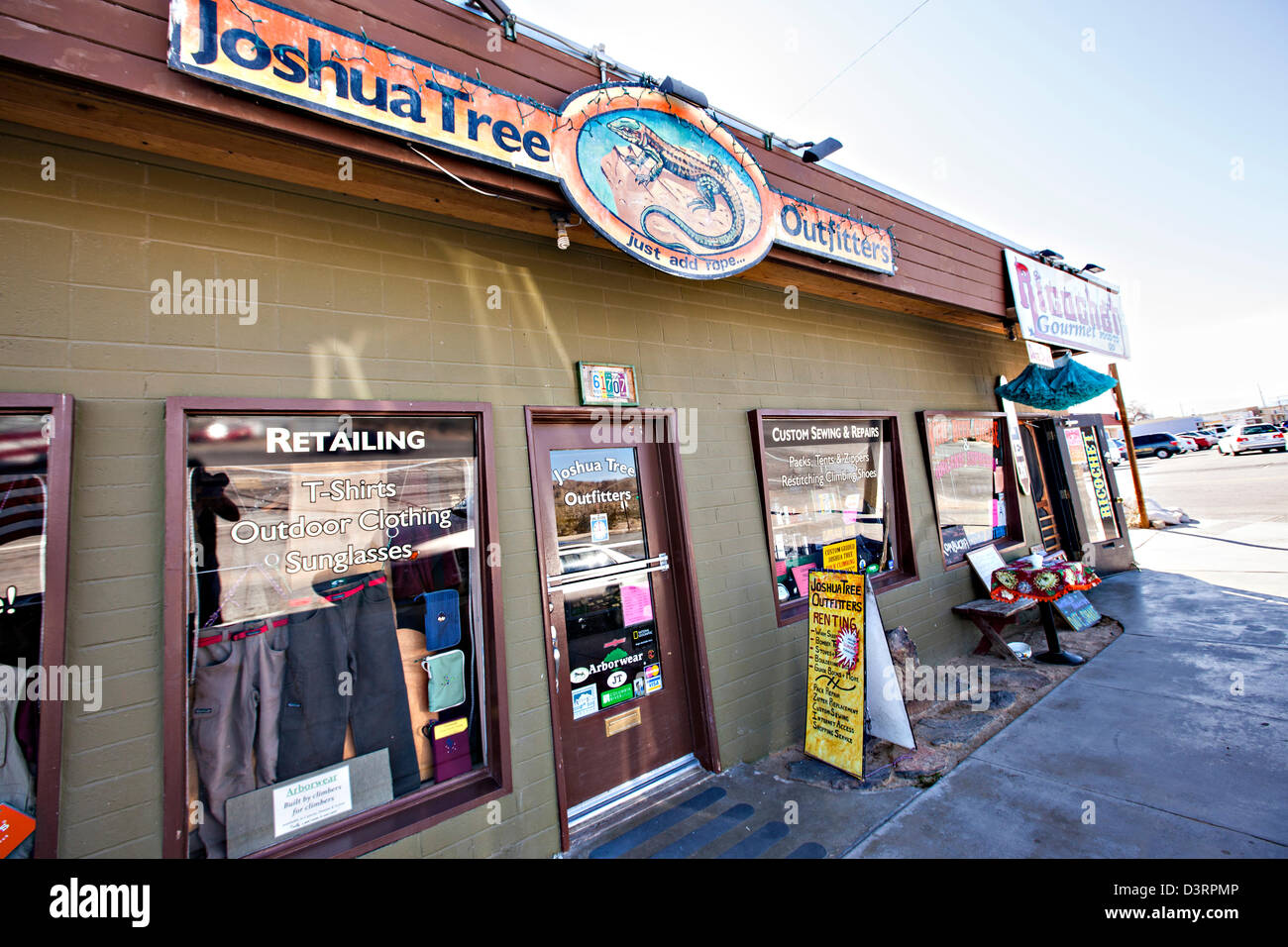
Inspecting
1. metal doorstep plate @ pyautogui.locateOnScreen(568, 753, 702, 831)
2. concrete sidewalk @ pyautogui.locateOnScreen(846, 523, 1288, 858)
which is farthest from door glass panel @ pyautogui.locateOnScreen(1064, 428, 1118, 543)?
metal doorstep plate @ pyautogui.locateOnScreen(568, 753, 702, 831)

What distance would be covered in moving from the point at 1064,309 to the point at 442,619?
8015mm

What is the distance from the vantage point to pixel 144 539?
91.7 inches

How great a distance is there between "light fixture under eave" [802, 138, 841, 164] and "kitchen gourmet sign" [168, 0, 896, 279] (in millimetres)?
523

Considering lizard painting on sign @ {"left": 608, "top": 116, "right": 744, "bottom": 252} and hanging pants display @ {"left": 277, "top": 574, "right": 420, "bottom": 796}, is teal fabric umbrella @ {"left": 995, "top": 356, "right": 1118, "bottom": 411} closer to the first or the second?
lizard painting on sign @ {"left": 608, "top": 116, "right": 744, "bottom": 252}

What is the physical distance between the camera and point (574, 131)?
320 cm

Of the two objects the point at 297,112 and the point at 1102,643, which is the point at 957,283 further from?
the point at 297,112

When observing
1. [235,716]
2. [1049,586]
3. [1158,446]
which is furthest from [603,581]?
[1158,446]

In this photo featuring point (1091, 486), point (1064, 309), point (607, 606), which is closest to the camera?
point (607, 606)

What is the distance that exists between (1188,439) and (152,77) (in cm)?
5413

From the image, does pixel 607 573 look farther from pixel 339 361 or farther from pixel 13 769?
pixel 13 769

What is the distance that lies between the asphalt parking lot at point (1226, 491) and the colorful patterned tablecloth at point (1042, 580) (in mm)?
7345

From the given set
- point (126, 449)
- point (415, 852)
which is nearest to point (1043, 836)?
point (415, 852)

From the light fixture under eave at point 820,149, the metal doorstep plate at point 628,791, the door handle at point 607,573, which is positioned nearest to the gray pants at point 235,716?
the door handle at point 607,573

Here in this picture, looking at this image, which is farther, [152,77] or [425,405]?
[425,405]
